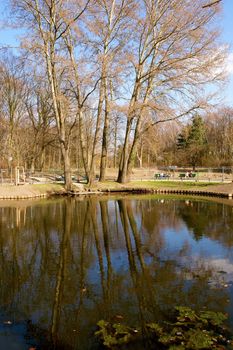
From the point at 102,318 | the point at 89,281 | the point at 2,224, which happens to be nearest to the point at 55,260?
the point at 89,281

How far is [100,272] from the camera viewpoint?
9.25m

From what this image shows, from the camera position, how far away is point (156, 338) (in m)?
5.87

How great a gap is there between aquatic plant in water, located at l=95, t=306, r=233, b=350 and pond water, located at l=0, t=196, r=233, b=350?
223 mm

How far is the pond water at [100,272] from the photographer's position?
21.7 ft

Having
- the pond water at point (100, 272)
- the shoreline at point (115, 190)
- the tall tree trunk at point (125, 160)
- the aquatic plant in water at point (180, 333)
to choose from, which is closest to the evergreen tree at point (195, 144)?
the shoreline at point (115, 190)

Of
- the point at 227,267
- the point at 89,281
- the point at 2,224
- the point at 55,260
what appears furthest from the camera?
the point at 2,224

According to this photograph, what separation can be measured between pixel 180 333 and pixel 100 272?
3565 mm

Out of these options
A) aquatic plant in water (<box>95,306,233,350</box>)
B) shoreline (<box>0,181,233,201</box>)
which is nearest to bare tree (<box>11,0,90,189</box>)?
shoreline (<box>0,181,233,201</box>)

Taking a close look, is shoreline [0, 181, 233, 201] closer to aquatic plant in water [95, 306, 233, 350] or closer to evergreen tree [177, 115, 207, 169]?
aquatic plant in water [95, 306, 233, 350]

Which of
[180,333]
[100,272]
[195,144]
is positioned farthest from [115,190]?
[195,144]

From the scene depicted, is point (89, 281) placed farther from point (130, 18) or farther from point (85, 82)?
point (130, 18)

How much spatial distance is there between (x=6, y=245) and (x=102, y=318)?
6.25 meters

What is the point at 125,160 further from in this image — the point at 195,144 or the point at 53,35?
the point at 195,144

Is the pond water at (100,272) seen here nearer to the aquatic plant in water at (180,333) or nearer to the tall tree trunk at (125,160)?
the aquatic plant in water at (180,333)
